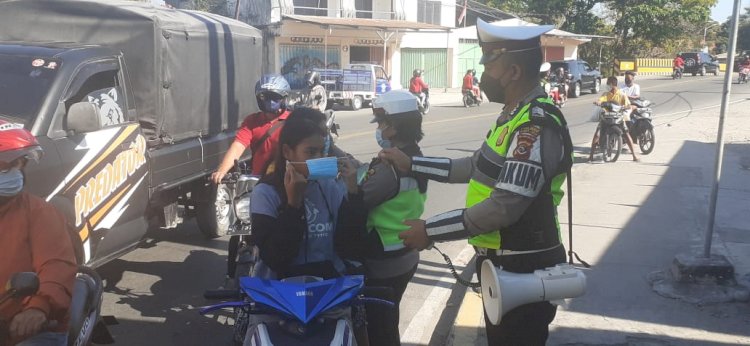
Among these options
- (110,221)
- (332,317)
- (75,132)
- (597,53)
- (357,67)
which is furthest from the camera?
(597,53)

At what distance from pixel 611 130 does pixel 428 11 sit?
30.1 m

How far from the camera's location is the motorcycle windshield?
2.59 meters

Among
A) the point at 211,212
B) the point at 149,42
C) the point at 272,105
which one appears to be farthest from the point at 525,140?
the point at 211,212

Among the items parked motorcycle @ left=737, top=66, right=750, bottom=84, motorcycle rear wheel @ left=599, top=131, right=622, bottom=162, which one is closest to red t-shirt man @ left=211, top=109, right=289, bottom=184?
motorcycle rear wheel @ left=599, top=131, right=622, bottom=162

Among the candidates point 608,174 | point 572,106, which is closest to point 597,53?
point 572,106

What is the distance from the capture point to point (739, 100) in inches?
1203

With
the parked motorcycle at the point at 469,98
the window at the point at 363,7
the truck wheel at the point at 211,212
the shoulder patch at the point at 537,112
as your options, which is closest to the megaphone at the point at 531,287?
the shoulder patch at the point at 537,112

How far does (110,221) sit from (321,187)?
2.64 meters

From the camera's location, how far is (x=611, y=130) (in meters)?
13.1

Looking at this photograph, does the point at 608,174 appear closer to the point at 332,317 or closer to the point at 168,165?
the point at 168,165

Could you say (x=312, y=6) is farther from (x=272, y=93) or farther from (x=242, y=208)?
(x=242, y=208)

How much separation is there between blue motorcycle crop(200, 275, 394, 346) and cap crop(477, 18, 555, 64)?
1.08m

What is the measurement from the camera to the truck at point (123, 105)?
4.81 m

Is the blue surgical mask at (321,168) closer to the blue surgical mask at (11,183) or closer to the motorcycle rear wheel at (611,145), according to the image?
the blue surgical mask at (11,183)
